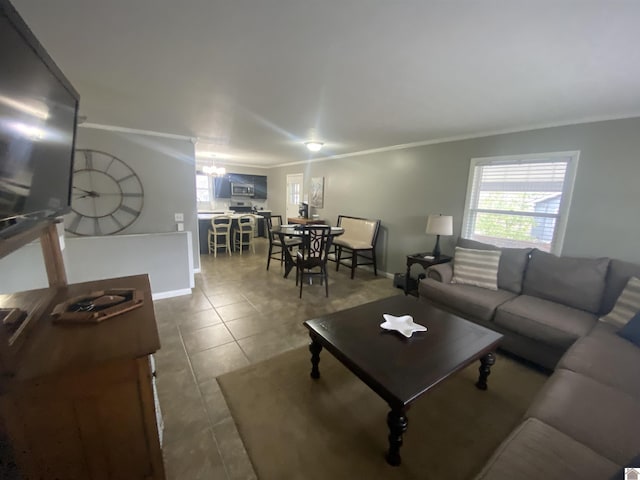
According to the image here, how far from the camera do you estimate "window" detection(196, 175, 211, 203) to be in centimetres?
767

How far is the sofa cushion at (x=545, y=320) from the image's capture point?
204 centimetres

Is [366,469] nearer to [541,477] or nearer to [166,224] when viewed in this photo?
[541,477]

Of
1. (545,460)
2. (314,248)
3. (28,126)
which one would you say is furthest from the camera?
(314,248)

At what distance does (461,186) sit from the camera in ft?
11.5

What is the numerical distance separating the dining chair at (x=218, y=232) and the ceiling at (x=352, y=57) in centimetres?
307

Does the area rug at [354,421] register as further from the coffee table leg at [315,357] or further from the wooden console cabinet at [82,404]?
the wooden console cabinet at [82,404]

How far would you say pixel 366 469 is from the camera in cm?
140

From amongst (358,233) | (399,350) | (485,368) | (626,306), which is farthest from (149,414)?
(358,233)

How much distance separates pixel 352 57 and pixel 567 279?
9.11 feet

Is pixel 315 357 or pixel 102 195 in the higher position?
pixel 102 195

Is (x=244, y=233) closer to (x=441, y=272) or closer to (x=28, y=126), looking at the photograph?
(x=441, y=272)

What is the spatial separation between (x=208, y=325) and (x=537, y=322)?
312 cm

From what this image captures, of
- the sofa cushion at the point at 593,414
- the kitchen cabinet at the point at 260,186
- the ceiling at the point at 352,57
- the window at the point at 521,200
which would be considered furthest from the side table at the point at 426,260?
the kitchen cabinet at the point at 260,186

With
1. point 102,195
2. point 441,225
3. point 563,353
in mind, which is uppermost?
point 102,195
